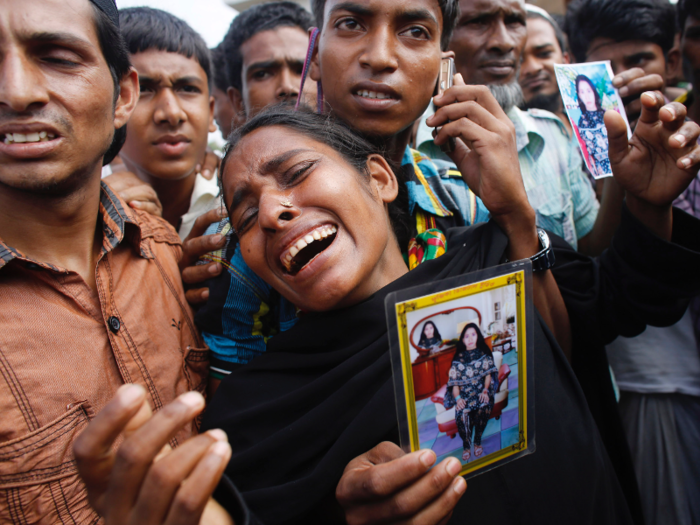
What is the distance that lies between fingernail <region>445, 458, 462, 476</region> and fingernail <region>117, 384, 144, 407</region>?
0.66 metres

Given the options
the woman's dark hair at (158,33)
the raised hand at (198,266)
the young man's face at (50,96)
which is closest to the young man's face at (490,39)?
the woman's dark hair at (158,33)

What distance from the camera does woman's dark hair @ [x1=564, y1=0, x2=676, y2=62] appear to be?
2758mm

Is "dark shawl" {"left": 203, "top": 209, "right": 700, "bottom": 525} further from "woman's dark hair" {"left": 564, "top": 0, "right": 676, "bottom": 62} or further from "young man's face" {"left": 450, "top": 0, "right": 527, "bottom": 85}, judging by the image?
"young man's face" {"left": 450, "top": 0, "right": 527, "bottom": 85}

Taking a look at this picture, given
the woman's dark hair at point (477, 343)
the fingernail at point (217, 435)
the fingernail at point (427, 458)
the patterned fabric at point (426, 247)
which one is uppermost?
the patterned fabric at point (426, 247)

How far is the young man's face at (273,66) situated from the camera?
3.02 metres

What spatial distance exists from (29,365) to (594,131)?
7.41ft

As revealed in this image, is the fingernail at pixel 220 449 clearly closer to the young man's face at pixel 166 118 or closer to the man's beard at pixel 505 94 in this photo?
the young man's face at pixel 166 118

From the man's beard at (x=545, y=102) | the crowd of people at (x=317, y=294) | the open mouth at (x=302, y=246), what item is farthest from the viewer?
the man's beard at (x=545, y=102)

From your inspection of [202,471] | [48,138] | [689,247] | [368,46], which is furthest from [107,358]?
[689,247]

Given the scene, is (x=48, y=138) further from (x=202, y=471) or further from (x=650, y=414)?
(x=650, y=414)

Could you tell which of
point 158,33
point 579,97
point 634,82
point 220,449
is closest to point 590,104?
point 579,97

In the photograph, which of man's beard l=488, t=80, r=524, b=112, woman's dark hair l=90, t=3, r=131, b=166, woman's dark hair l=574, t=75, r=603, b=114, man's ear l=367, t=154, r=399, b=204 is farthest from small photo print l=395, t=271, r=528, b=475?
man's beard l=488, t=80, r=524, b=112

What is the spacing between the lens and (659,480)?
2234 millimetres

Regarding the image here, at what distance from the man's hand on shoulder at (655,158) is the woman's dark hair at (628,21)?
1.45m
